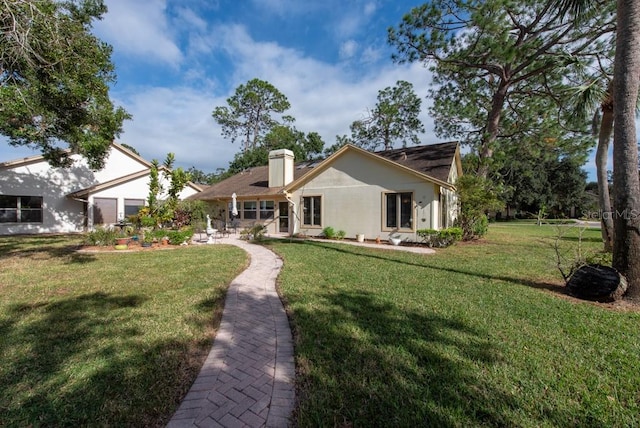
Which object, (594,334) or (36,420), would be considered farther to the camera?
(594,334)

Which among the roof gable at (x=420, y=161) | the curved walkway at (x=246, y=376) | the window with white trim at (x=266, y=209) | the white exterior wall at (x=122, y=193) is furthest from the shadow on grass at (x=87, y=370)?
the white exterior wall at (x=122, y=193)

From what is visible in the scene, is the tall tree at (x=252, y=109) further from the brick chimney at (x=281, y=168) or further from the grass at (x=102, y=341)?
the grass at (x=102, y=341)

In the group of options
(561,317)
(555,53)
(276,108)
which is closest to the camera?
(561,317)

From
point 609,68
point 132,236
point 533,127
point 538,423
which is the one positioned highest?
point 609,68

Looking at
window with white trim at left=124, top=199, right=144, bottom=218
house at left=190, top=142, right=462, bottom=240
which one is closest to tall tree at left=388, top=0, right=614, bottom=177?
house at left=190, top=142, right=462, bottom=240

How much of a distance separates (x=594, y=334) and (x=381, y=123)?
109 feet

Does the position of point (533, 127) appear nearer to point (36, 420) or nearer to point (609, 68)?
point (609, 68)

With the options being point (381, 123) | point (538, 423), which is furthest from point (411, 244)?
point (381, 123)

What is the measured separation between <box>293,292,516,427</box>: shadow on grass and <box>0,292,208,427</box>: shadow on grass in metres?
1.40

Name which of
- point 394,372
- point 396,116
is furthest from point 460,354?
point 396,116

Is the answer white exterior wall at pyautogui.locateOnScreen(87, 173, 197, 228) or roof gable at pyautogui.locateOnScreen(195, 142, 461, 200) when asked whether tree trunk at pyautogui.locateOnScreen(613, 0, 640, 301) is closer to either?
roof gable at pyautogui.locateOnScreen(195, 142, 461, 200)

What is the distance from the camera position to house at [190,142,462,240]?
44.6 feet

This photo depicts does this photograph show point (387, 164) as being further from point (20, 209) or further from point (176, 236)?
point (20, 209)

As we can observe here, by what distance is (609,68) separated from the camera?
46.6 ft
